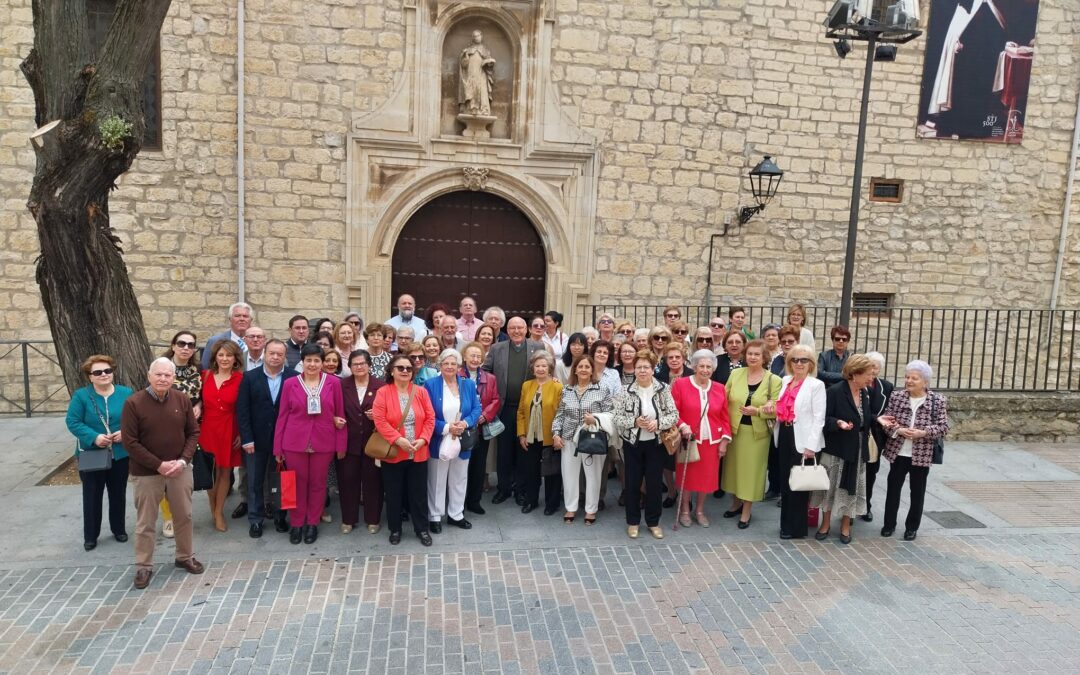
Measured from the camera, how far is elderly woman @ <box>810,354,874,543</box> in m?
6.13

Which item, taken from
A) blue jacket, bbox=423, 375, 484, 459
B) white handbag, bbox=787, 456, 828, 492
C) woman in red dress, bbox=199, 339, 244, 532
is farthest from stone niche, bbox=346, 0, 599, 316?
white handbag, bbox=787, 456, 828, 492

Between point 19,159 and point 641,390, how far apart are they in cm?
911

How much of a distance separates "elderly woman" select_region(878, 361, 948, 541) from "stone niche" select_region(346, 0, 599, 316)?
5.61 meters

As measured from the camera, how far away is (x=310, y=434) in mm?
5785

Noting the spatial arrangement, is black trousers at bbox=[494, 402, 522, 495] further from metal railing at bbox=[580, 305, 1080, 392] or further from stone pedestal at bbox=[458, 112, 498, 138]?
stone pedestal at bbox=[458, 112, 498, 138]

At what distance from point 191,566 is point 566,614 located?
9.36ft

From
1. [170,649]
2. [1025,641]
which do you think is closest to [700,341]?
[1025,641]

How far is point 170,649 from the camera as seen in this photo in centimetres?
438

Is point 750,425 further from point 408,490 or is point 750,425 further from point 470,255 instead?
point 470,255

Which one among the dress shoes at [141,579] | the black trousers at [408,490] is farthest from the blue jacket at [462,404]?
the dress shoes at [141,579]

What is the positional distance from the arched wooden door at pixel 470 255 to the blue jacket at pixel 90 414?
18.2 feet

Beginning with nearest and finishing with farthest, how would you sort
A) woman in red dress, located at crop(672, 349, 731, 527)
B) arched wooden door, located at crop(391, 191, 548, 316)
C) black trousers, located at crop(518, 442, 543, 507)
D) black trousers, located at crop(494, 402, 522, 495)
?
woman in red dress, located at crop(672, 349, 731, 527) → black trousers, located at crop(518, 442, 543, 507) → black trousers, located at crop(494, 402, 522, 495) → arched wooden door, located at crop(391, 191, 548, 316)

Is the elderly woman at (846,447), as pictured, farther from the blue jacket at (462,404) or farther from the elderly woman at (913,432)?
the blue jacket at (462,404)

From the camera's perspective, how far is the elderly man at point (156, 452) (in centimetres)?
505
